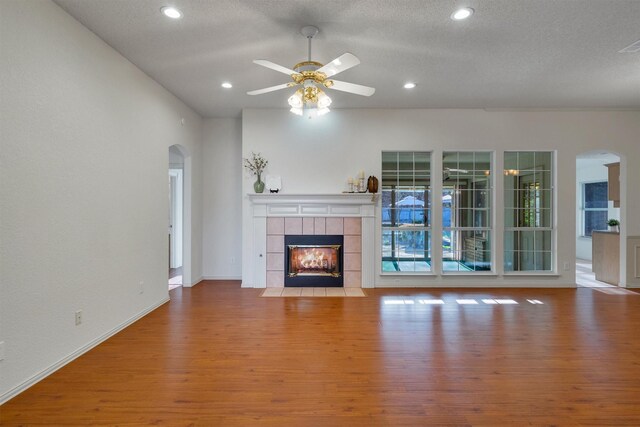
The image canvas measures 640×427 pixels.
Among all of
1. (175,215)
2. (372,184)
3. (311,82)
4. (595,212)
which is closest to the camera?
(311,82)

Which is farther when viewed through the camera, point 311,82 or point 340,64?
point 311,82

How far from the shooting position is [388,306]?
4344 millimetres

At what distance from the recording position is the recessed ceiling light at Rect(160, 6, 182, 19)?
266 centimetres

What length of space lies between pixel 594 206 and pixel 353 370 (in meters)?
9.26

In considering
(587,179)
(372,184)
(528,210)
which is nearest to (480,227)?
(528,210)

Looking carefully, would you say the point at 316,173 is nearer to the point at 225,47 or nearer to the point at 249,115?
the point at 249,115

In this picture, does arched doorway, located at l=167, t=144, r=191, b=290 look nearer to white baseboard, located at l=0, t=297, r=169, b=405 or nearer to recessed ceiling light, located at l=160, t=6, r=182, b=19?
white baseboard, located at l=0, t=297, r=169, b=405

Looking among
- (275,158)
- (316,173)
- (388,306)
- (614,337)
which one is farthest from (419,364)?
(275,158)

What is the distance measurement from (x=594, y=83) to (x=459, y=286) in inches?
134

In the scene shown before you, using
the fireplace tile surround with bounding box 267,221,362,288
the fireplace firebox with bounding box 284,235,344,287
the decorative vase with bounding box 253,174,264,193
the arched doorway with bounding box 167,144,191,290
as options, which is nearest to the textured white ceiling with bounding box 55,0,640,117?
the arched doorway with bounding box 167,144,191,290

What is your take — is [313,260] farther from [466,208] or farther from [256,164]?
[466,208]

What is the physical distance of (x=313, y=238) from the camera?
538cm

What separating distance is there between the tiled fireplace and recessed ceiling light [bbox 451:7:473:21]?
9.66ft

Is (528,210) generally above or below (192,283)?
above
